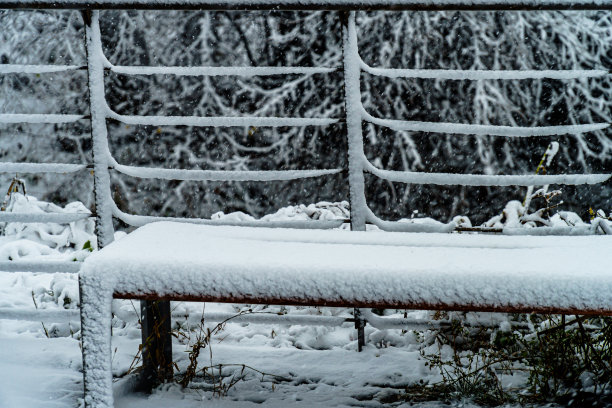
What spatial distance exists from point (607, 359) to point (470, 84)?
299 cm

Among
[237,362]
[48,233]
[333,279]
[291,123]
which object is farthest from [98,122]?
[48,233]

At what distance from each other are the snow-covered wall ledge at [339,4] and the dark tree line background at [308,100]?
265 centimetres

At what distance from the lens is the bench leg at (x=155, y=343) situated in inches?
60.0

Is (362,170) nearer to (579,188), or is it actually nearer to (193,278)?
(193,278)

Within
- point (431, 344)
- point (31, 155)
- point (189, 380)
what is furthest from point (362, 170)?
point (31, 155)

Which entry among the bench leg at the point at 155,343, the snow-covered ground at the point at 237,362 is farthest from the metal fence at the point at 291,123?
the bench leg at the point at 155,343

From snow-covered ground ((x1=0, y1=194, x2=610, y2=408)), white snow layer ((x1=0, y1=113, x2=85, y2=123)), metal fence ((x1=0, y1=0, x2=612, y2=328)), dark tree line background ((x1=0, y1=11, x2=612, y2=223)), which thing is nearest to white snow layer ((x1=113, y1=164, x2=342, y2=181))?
metal fence ((x1=0, y1=0, x2=612, y2=328))

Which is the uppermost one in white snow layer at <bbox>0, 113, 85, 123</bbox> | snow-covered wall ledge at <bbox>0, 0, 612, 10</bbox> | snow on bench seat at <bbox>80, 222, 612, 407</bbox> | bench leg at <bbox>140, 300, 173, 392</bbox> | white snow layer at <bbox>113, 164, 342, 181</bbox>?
snow-covered wall ledge at <bbox>0, 0, 612, 10</bbox>

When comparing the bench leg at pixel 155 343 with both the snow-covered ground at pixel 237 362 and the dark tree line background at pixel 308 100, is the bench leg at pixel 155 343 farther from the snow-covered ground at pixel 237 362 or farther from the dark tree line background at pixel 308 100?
the dark tree line background at pixel 308 100

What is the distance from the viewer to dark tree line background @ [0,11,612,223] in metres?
4.35

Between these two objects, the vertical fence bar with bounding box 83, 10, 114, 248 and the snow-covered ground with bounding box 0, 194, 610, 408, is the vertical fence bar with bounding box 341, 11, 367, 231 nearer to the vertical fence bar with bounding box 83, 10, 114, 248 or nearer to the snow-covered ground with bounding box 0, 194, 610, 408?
the snow-covered ground with bounding box 0, 194, 610, 408

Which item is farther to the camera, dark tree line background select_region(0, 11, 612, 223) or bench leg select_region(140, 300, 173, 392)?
dark tree line background select_region(0, 11, 612, 223)

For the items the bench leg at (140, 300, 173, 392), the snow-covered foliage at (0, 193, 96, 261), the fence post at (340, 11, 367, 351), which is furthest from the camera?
the snow-covered foliage at (0, 193, 96, 261)

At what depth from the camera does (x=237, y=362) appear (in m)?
1.81
